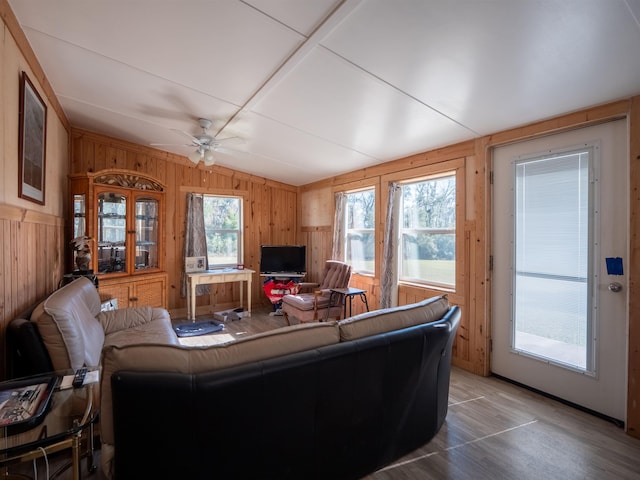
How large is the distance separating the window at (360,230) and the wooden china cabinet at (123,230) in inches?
108

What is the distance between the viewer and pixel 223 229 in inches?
209

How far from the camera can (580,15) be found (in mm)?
1457

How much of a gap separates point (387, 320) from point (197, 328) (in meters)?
3.36

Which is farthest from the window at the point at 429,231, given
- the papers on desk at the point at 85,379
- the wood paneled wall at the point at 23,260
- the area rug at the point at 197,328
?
the wood paneled wall at the point at 23,260

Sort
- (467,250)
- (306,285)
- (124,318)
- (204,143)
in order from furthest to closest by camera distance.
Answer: (306,285) → (204,143) → (467,250) → (124,318)

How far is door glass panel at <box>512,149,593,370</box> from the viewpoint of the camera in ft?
7.65

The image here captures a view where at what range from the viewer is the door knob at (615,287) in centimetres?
214

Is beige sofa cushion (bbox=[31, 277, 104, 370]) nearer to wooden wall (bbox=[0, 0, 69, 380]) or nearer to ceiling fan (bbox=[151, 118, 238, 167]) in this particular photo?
wooden wall (bbox=[0, 0, 69, 380])

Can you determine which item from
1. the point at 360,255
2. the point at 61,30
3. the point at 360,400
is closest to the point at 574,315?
the point at 360,400

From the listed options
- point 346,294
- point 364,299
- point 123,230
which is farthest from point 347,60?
point 123,230

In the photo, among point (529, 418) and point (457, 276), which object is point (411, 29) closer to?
point (457, 276)

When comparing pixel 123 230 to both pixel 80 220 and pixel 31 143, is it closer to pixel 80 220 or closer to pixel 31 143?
pixel 80 220

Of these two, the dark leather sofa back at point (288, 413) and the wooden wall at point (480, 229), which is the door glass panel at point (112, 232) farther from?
the dark leather sofa back at point (288, 413)

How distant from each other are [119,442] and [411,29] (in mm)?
2294
